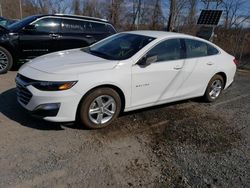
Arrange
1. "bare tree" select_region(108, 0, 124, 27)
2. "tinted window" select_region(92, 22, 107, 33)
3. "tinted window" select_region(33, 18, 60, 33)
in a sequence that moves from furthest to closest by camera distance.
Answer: "bare tree" select_region(108, 0, 124, 27)
"tinted window" select_region(92, 22, 107, 33)
"tinted window" select_region(33, 18, 60, 33)

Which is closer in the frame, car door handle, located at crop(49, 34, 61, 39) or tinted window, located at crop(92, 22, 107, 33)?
car door handle, located at crop(49, 34, 61, 39)

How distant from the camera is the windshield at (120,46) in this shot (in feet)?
15.4

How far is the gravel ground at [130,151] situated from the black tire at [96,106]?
0.44ft

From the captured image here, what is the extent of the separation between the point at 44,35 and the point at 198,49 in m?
4.39

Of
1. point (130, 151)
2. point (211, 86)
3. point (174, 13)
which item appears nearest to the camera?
point (130, 151)

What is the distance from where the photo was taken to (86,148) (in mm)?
3742

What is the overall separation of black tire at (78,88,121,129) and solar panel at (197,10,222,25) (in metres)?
9.50

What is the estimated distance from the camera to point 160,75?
482cm

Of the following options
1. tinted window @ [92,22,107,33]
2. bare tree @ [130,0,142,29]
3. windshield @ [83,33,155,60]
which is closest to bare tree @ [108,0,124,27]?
bare tree @ [130,0,142,29]

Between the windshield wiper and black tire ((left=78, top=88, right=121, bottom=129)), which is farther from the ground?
the windshield wiper

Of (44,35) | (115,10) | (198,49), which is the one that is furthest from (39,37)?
(115,10)

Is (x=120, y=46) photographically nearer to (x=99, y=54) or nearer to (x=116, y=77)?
(x=99, y=54)

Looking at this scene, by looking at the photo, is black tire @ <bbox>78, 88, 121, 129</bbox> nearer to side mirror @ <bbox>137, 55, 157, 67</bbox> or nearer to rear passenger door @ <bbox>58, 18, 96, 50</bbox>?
side mirror @ <bbox>137, 55, 157, 67</bbox>

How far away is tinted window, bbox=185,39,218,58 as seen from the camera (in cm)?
539
